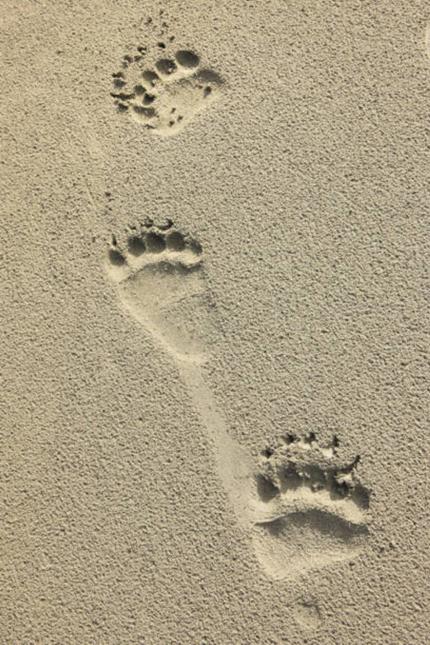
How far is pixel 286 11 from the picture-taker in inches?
55.8

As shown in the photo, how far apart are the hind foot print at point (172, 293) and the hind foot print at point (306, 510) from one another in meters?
0.37

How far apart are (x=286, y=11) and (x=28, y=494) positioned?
1.50m

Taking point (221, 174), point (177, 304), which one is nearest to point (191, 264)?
point (177, 304)

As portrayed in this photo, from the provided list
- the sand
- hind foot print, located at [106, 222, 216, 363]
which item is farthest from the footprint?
hind foot print, located at [106, 222, 216, 363]

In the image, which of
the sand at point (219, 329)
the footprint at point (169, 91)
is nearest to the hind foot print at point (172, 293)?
the sand at point (219, 329)

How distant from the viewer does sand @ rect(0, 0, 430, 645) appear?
134cm

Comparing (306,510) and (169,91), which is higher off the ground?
(169,91)

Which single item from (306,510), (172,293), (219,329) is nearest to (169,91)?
(172,293)

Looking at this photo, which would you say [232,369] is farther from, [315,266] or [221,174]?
[221,174]

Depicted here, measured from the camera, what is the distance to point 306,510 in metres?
1.33

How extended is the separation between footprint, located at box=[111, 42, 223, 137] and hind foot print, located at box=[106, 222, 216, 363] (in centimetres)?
30

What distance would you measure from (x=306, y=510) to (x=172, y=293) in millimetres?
666

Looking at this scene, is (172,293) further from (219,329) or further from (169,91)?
(169,91)

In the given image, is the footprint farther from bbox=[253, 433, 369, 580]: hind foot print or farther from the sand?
bbox=[253, 433, 369, 580]: hind foot print
